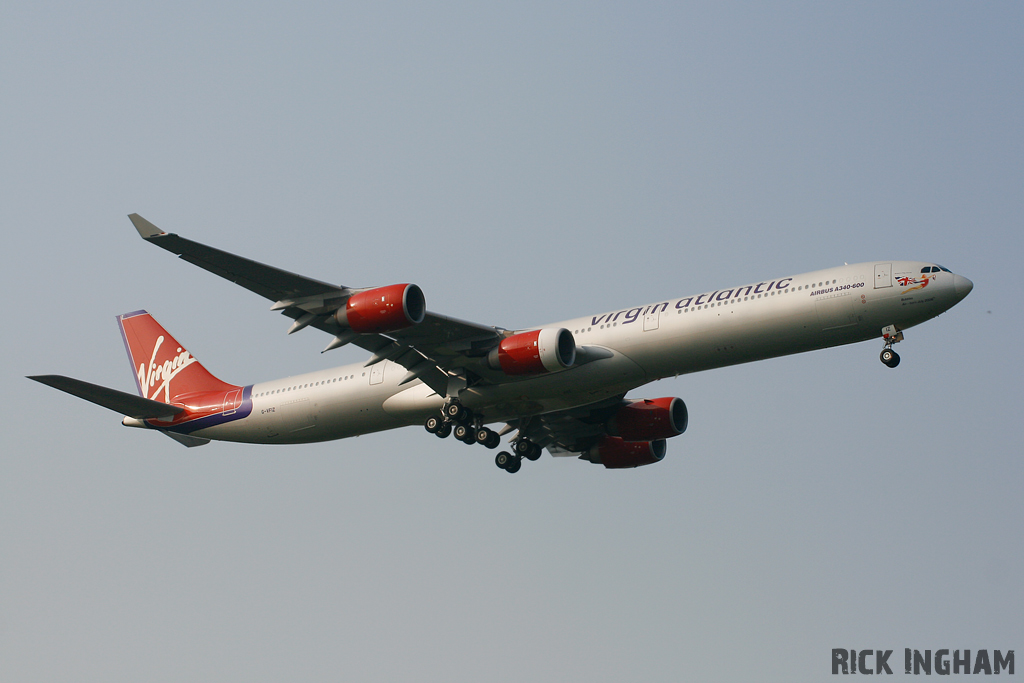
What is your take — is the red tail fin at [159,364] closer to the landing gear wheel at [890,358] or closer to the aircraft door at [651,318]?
the aircraft door at [651,318]

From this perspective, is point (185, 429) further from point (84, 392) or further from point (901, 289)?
point (901, 289)

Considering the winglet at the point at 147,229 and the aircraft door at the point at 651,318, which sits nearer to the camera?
the winglet at the point at 147,229

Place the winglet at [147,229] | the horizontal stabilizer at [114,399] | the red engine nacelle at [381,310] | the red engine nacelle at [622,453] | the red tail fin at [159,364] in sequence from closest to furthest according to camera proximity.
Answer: the winglet at [147,229] < the red engine nacelle at [381,310] < the horizontal stabilizer at [114,399] < the red engine nacelle at [622,453] < the red tail fin at [159,364]

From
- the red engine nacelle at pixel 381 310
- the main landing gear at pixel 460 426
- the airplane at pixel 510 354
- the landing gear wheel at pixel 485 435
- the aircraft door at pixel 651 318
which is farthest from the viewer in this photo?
the landing gear wheel at pixel 485 435

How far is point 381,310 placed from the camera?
31500 mm

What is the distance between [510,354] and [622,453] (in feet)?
36.8

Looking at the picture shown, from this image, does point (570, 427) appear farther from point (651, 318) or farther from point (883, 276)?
point (883, 276)

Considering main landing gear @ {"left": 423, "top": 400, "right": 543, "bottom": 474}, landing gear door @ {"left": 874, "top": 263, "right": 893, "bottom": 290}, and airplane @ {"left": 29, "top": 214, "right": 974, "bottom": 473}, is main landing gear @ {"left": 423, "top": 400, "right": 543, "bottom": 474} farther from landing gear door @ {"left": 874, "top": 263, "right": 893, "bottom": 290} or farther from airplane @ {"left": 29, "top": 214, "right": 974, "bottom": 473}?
landing gear door @ {"left": 874, "top": 263, "right": 893, "bottom": 290}

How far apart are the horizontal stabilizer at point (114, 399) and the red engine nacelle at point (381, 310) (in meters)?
9.85

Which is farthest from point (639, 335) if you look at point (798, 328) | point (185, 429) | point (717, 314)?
point (185, 429)

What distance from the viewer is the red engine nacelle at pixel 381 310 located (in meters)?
31.5

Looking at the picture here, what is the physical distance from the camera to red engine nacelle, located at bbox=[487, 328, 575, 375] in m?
33.2

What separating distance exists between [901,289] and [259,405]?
22.1m

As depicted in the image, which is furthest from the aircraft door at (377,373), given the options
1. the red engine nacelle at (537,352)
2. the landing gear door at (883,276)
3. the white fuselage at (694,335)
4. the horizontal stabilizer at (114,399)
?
the landing gear door at (883,276)
